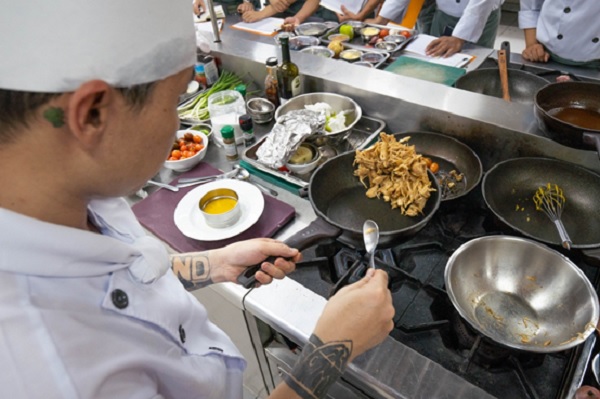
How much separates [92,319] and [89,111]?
0.32 m

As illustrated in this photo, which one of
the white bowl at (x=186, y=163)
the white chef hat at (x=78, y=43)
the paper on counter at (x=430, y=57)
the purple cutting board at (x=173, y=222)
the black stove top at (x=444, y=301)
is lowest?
the black stove top at (x=444, y=301)

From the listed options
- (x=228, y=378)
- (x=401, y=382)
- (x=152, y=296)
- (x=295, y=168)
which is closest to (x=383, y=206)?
(x=295, y=168)

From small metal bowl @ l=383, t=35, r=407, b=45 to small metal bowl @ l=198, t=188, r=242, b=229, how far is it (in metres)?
1.76

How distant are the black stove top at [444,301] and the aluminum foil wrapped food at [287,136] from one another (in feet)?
1.29

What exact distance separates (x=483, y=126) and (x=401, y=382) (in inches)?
37.9

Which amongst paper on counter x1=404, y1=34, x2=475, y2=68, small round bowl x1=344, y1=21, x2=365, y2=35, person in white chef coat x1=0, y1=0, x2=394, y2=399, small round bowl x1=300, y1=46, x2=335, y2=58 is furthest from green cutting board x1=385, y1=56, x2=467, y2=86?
person in white chef coat x1=0, y1=0, x2=394, y2=399

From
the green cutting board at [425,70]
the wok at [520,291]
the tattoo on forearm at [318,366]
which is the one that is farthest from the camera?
the green cutting board at [425,70]

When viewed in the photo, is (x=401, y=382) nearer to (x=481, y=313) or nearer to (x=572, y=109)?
(x=481, y=313)

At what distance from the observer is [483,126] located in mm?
1416

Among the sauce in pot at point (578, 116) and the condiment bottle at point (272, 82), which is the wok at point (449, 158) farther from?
the condiment bottle at point (272, 82)

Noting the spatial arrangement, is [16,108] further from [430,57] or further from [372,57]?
[430,57]

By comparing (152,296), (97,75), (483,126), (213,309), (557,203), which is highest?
(97,75)

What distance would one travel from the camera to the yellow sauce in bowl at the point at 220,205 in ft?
4.50

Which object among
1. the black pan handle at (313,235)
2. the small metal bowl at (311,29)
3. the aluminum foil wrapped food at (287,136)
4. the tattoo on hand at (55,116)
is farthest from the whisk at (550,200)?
the small metal bowl at (311,29)
